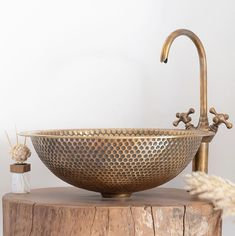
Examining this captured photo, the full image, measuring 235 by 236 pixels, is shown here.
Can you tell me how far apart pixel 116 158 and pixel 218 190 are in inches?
7.9

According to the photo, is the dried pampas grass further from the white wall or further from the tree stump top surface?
the white wall

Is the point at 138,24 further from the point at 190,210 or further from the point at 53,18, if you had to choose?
the point at 190,210

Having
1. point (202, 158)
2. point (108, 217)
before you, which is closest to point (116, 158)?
point (108, 217)

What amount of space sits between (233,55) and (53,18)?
1.66 ft

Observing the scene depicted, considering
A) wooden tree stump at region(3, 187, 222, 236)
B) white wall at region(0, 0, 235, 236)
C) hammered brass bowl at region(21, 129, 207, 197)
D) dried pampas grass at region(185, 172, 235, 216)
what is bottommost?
wooden tree stump at region(3, 187, 222, 236)

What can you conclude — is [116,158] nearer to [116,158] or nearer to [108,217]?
[116,158]

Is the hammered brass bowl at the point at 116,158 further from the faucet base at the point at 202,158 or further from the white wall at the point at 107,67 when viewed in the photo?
the white wall at the point at 107,67

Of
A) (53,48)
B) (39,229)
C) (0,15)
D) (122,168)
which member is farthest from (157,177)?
(0,15)

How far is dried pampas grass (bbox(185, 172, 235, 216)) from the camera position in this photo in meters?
1.01

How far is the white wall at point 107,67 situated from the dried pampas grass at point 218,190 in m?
0.43

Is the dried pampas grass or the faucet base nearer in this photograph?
the dried pampas grass

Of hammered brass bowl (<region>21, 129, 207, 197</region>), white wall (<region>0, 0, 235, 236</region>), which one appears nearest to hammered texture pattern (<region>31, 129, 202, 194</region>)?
hammered brass bowl (<region>21, 129, 207, 197</region>)

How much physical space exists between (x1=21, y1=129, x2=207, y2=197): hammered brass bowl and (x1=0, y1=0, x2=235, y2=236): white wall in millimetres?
398

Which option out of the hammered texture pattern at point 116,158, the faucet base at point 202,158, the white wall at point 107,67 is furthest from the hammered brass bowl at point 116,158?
the white wall at point 107,67
